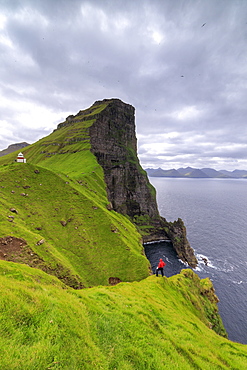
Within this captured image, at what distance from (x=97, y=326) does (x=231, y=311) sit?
67.7 m

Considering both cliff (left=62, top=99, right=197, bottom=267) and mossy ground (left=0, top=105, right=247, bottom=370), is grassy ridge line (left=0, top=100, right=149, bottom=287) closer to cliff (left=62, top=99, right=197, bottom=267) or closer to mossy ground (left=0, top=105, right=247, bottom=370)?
mossy ground (left=0, top=105, right=247, bottom=370)

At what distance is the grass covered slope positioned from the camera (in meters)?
6.50

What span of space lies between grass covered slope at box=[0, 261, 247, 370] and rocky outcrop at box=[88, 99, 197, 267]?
3687 inches

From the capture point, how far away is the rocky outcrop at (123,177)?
11444 cm

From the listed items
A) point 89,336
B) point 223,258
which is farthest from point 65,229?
point 223,258

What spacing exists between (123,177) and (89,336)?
11733 cm

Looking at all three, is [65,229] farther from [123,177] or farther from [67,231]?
[123,177]

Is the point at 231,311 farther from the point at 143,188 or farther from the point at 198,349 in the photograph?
the point at 143,188

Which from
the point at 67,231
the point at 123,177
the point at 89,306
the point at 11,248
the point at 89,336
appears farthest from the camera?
the point at 123,177

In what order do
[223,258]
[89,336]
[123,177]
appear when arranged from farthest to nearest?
[123,177]
[223,258]
[89,336]

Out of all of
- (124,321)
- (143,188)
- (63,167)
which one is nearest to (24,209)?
(124,321)

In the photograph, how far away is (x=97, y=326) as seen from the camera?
9.66 meters

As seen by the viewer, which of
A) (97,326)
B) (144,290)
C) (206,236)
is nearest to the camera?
(97,326)

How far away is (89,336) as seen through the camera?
8336mm
